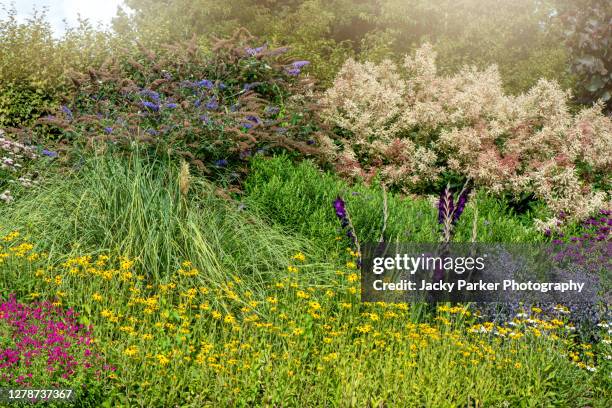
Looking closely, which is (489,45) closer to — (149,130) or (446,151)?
(446,151)

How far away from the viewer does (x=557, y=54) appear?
13.6 metres

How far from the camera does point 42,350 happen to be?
403cm

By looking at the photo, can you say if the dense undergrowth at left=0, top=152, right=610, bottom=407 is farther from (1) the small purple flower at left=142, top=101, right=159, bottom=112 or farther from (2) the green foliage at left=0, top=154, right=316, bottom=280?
(1) the small purple flower at left=142, top=101, right=159, bottom=112

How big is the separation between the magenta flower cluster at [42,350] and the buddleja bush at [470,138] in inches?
204

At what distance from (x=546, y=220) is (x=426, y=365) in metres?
4.32

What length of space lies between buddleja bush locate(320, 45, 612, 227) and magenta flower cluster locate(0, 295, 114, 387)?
518 centimetres

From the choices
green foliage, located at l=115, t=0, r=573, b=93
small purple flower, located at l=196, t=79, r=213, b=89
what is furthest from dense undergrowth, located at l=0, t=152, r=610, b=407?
green foliage, located at l=115, t=0, r=573, b=93

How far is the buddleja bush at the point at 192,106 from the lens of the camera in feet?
24.7

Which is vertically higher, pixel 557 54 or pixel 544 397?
pixel 557 54

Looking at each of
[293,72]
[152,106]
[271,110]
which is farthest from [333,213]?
[293,72]

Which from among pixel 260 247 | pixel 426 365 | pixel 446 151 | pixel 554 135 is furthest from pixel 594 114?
pixel 426 365

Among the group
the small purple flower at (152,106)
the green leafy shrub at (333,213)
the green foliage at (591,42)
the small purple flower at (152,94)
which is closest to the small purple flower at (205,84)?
the small purple flower at (152,94)

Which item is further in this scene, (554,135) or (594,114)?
(594,114)

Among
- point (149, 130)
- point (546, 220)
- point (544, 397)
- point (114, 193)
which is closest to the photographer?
point (544, 397)
